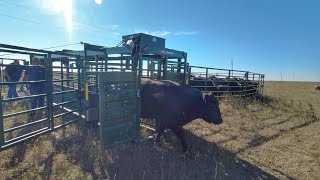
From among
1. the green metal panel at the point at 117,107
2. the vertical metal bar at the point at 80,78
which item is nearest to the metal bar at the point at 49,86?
the vertical metal bar at the point at 80,78

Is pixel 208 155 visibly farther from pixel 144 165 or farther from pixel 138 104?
pixel 138 104

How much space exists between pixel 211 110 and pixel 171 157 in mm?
1226

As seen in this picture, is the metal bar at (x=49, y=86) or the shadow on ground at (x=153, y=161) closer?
the shadow on ground at (x=153, y=161)

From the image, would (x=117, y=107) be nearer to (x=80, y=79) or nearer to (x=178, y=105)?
(x=178, y=105)

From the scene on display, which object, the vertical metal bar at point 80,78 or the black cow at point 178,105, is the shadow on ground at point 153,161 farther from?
the vertical metal bar at point 80,78

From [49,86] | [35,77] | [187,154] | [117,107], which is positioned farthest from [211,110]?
[35,77]

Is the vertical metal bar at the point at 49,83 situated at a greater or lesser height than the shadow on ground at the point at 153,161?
greater

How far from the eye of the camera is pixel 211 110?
478 cm

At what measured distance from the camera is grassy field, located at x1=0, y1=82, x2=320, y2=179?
3.70 m

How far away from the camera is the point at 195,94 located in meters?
4.87

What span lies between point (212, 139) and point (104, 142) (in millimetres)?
2587

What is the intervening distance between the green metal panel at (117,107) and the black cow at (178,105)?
1.45 ft

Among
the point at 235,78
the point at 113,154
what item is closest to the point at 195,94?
the point at 113,154

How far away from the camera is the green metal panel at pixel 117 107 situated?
4113 millimetres
